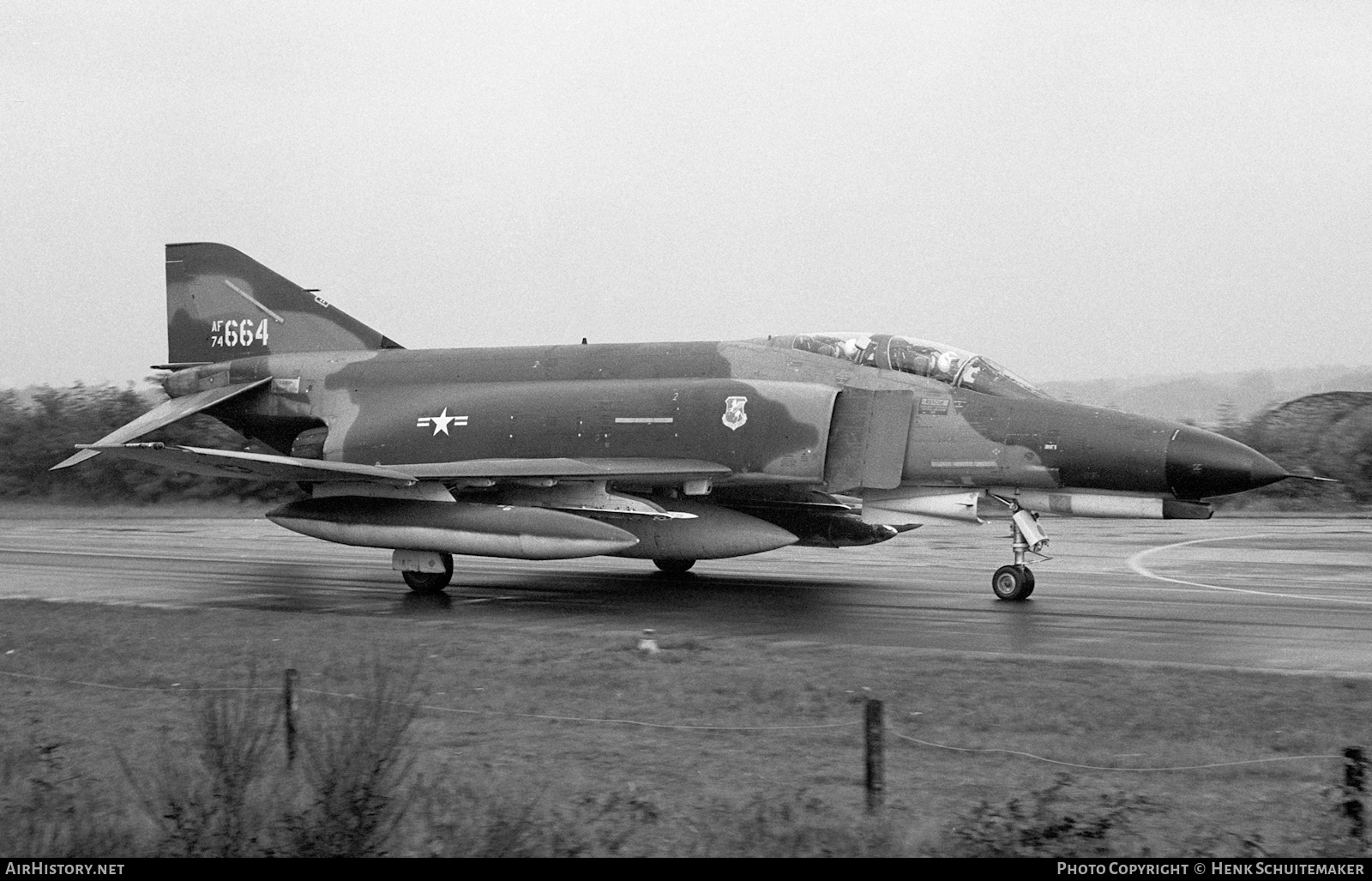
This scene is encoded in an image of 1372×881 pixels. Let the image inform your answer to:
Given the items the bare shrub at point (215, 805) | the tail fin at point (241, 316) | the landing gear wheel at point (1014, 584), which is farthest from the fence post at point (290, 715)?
the tail fin at point (241, 316)

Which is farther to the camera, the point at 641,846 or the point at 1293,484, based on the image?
the point at 1293,484

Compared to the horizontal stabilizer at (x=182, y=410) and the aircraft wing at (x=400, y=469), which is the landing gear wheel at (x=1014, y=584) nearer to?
the aircraft wing at (x=400, y=469)

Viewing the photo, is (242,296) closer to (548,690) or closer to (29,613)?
(29,613)

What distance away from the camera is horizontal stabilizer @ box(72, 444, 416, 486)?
610 inches

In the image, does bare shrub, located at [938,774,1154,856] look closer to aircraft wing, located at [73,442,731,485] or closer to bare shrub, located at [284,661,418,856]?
bare shrub, located at [284,661,418,856]

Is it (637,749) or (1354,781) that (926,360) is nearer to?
(637,749)

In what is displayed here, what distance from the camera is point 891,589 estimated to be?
→ 53.3ft

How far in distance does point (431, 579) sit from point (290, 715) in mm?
9080

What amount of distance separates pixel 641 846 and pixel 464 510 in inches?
400

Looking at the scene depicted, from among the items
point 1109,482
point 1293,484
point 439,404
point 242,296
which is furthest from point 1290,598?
point 1293,484

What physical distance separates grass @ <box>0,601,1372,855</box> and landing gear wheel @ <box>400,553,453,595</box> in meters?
3.81

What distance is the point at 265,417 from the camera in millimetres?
19312

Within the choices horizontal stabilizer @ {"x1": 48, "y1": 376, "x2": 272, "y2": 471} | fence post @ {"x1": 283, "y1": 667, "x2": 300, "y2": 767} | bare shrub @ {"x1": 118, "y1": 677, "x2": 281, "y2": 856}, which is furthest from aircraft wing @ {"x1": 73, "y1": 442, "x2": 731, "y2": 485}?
bare shrub @ {"x1": 118, "y1": 677, "x2": 281, "y2": 856}

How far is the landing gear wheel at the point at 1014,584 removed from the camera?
14758mm
